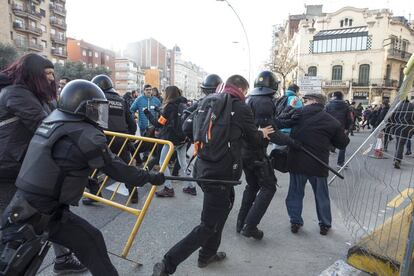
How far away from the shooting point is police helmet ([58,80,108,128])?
2.06 metres

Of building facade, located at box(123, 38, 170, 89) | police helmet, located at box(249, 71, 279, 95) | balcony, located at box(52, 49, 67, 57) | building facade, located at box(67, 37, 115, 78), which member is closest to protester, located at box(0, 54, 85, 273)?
police helmet, located at box(249, 71, 279, 95)

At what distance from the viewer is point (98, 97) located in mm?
2188

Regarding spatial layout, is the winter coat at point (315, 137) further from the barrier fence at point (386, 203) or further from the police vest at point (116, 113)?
the police vest at point (116, 113)

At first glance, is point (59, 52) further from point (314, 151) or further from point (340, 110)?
point (314, 151)

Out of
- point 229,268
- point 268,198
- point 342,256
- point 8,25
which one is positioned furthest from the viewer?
point 8,25

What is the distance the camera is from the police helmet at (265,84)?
12.3ft

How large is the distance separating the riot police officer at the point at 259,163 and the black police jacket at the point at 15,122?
2.12 metres

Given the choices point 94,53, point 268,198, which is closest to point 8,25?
point 94,53

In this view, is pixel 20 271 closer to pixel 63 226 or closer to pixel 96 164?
pixel 63 226

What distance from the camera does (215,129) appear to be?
2.77 m

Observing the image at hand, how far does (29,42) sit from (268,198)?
54614 mm

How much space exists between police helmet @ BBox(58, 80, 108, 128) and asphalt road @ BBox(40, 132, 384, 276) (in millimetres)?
1645

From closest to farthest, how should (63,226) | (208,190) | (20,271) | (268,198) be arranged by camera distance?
1. (20,271)
2. (63,226)
3. (208,190)
4. (268,198)

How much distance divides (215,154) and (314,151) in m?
1.58
